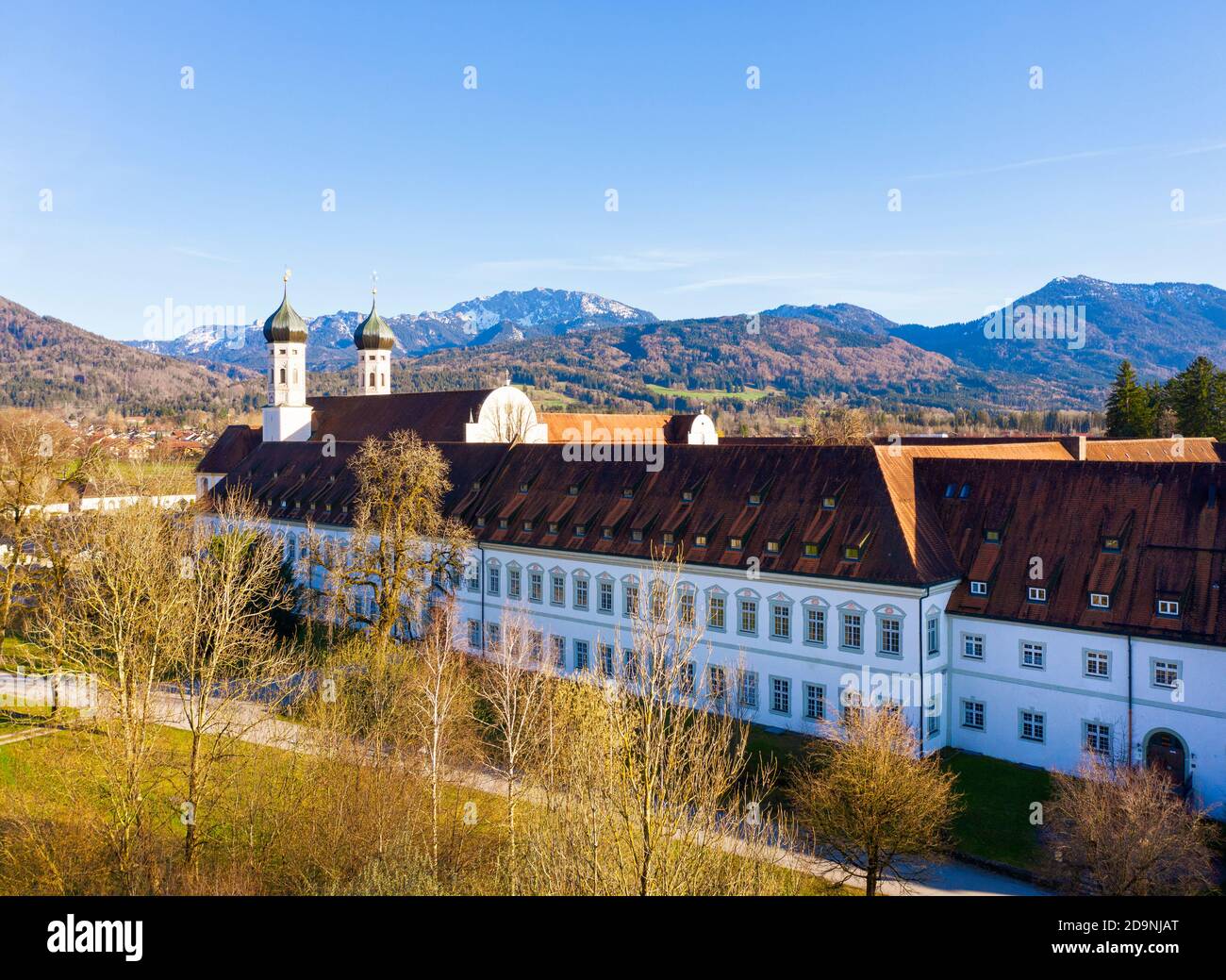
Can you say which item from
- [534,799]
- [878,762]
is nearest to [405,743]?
[534,799]

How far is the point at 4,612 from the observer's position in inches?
1512

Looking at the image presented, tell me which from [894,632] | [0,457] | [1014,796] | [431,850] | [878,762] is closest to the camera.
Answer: [431,850]

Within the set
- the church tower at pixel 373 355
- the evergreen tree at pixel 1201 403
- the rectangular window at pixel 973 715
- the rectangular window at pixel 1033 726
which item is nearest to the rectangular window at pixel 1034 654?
the rectangular window at pixel 1033 726

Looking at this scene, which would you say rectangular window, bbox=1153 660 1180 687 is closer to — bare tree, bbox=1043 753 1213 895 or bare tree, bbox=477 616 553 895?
bare tree, bbox=1043 753 1213 895

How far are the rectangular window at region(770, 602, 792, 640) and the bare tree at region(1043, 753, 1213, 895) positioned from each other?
43.7 ft

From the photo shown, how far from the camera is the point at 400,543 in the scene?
39188 millimetres

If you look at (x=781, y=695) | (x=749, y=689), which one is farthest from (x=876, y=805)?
(x=749, y=689)

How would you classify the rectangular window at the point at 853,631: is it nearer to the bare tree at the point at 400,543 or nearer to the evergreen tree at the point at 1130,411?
the bare tree at the point at 400,543

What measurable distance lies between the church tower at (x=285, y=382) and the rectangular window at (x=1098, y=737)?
229 feet

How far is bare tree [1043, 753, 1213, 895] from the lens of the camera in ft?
63.2

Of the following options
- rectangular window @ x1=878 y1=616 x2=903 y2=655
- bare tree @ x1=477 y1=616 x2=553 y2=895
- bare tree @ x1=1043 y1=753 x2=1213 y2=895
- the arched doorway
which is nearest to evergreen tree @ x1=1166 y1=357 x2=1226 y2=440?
the arched doorway

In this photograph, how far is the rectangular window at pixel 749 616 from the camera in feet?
120
